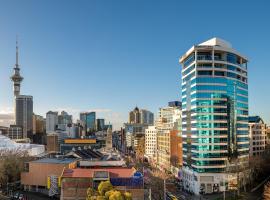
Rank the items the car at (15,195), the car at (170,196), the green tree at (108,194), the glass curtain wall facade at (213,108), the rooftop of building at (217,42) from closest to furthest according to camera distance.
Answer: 1. the green tree at (108,194)
2. the car at (170,196)
3. the car at (15,195)
4. the glass curtain wall facade at (213,108)
5. the rooftop of building at (217,42)

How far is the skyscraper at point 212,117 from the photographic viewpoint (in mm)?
99875

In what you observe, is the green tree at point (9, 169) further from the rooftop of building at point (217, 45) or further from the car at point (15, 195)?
the rooftop of building at point (217, 45)

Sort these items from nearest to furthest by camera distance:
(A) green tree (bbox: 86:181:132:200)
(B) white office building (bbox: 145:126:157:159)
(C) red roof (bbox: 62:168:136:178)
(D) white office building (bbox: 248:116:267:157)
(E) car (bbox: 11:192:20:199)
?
1. (A) green tree (bbox: 86:181:132:200)
2. (C) red roof (bbox: 62:168:136:178)
3. (E) car (bbox: 11:192:20:199)
4. (D) white office building (bbox: 248:116:267:157)
5. (B) white office building (bbox: 145:126:157:159)

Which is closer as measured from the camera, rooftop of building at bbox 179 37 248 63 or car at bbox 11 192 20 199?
car at bbox 11 192 20 199

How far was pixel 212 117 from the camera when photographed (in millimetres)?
101312

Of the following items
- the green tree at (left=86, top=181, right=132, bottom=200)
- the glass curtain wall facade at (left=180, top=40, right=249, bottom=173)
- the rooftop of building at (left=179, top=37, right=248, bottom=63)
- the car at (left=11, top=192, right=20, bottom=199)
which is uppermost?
the rooftop of building at (left=179, top=37, right=248, bottom=63)

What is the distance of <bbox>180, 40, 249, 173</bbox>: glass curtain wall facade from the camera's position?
101 meters

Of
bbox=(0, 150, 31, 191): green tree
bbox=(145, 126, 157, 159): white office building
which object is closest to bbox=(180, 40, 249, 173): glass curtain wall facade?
bbox=(0, 150, 31, 191): green tree

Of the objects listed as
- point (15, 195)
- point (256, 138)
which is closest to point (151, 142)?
point (256, 138)

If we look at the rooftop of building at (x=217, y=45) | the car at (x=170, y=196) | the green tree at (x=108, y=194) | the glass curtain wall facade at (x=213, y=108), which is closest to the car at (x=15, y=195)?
the car at (x=170, y=196)

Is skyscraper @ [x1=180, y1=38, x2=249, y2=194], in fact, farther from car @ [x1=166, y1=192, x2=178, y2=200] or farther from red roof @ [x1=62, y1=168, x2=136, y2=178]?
red roof @ [x1=62, y1=168, x2=136, y2=178]

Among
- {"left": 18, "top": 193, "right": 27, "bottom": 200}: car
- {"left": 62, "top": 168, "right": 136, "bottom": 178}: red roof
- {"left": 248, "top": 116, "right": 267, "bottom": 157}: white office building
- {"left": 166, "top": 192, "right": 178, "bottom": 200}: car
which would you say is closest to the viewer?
{"left": 62, "top": 168, "right": 136, "bottom": 178}: red roof

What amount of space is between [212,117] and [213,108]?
2890 millimetres

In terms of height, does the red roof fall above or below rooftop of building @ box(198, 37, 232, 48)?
below
